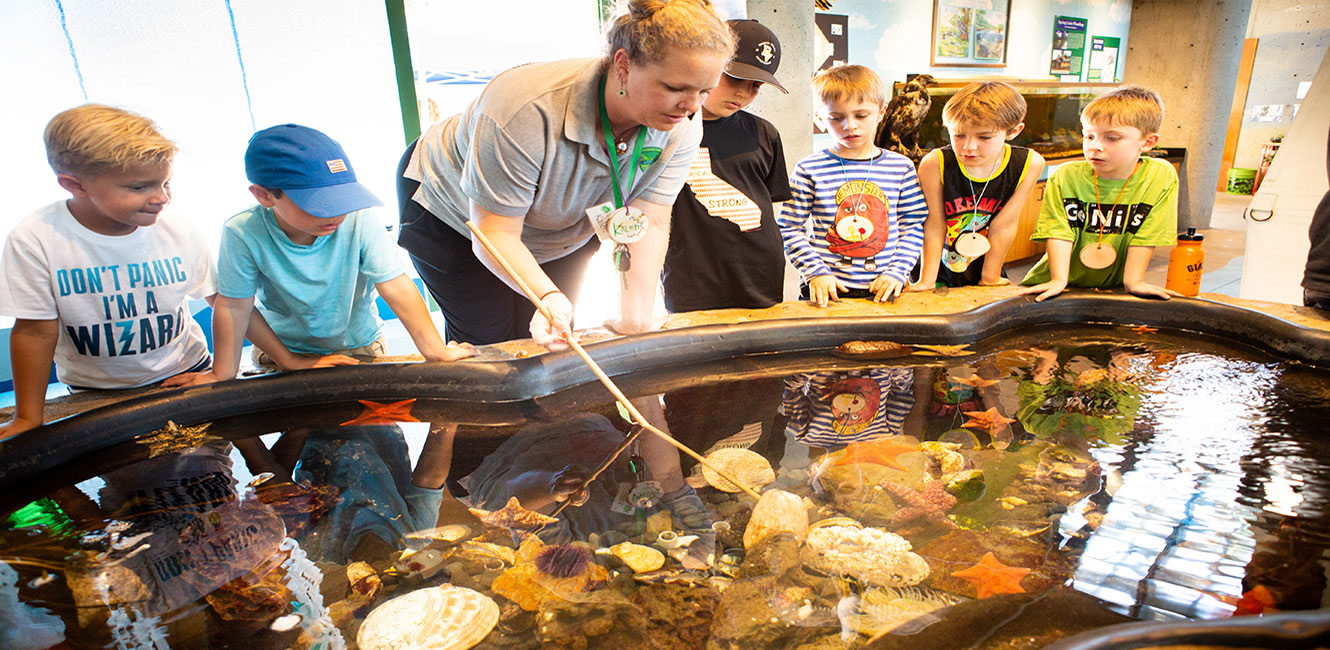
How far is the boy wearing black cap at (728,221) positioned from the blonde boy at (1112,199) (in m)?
0.92

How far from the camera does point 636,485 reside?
1283mm

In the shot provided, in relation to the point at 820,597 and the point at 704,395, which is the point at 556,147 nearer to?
the point at 704,395

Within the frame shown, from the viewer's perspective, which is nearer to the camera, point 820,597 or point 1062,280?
point 820,597

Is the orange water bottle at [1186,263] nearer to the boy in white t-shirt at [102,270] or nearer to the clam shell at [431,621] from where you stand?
the clam shell at [431,621]

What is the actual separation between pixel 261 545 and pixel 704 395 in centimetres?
93

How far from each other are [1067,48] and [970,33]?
1.92 meters

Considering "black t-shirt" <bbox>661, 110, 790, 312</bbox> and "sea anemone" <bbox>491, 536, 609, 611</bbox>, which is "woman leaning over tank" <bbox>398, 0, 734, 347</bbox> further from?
"sea anemone" <bbox>491, 536, 609, 611</bbox>

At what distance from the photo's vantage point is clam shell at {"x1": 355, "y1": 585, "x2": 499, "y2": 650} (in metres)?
0.91

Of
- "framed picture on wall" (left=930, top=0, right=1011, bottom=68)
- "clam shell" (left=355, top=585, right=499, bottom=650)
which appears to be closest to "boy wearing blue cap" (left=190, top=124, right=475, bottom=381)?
Answer: "clam shell" (left=355, top=585, right=499, bottom=650)

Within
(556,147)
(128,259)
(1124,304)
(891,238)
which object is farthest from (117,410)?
(1124,304)

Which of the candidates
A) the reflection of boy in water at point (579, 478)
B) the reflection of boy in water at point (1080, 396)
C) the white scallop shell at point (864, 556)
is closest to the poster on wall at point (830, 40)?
the reflection of boy in water at point (1080, 396)

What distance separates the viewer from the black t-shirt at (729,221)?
2.47 metres

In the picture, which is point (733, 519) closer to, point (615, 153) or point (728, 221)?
point (615, 153)

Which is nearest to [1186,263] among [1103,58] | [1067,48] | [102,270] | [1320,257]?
[1320,257]
